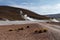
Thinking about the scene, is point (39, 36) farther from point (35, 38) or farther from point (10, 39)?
point (10, 39)

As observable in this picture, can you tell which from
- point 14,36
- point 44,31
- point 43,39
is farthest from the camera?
point 44,31

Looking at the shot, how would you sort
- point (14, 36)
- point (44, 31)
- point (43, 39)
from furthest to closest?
point (44, 31), point (14, 36), point (43, 39)

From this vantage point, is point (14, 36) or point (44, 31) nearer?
point (14, 36)

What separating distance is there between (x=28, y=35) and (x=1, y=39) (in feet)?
11.9

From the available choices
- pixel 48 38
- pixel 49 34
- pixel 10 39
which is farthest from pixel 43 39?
pixel 10 39

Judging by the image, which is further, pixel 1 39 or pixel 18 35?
pixel 18 35

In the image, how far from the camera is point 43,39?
21.0 metres

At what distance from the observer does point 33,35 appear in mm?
23031

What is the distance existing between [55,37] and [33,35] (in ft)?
9.10

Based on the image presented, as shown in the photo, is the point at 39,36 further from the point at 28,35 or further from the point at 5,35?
the point at 5,35

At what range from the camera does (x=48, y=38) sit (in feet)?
69.7

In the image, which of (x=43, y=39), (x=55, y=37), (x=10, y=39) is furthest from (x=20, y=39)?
(x=55, y=37)

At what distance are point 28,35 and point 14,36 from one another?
1.70 meters

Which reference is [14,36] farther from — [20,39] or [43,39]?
[43,39]
